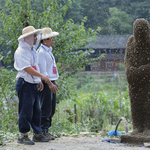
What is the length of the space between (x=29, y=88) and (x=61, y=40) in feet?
7.04

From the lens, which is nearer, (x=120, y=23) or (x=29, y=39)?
(x=29, y=39)

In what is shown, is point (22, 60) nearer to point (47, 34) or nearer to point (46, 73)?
point (46, 73)

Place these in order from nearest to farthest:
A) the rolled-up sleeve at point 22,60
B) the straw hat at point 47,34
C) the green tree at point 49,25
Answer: the rolled-up sleeve at point 22,60
the straw hat at point 47,34
the green tree at point 49,25

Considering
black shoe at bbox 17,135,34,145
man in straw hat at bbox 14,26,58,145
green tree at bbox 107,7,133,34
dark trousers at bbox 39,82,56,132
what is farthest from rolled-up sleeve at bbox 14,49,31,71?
green tree at bbox 107,7,133,34

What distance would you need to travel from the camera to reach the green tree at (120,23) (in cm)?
2966

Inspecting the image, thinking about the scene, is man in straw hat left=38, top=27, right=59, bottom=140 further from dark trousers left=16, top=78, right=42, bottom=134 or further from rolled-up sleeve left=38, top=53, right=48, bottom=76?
dark trousers left=16, top=78, right=42, bottom=134

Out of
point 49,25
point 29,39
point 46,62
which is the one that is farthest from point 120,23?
point 29,39

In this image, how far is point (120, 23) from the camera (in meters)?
29.7

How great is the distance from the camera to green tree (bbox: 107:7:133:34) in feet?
97.3

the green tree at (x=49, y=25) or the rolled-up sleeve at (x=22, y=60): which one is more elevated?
the green tree at (x=49, y=25)

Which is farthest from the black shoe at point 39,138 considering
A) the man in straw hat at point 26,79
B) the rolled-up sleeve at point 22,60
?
the rolled-up sleeve at point 22,60

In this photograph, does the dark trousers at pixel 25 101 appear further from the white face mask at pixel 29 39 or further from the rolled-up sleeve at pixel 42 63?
the white face mask at pixel 29 39

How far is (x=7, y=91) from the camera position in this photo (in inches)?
238

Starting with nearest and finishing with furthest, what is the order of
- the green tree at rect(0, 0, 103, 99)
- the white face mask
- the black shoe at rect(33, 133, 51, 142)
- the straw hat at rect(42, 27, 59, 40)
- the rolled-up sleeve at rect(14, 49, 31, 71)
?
the rolled-up sleeve at rect(14, 49, 31, 71), the white face mask, the black shoe at rect(33, 133, 51, 142), the straw hat at rect(42, 27, 59, 40), the green tree at rect(0, 0, 103, 99)
